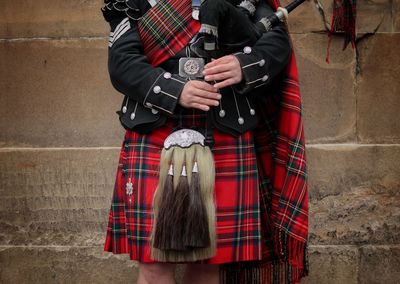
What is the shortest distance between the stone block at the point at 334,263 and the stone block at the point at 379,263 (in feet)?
0.13

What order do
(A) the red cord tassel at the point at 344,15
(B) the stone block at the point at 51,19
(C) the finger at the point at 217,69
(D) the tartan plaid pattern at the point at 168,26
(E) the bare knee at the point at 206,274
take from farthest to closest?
1. (B) the stone block at the point at 51,19
2. (A) the red cord tassel at the point at 344,15
3. (E) the bare knee at the point at 206,274
4. (D) the tartan plaid pattern at the point at 168,26
5. (C) the finger at the point at 217,69

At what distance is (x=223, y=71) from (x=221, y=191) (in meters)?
0.45

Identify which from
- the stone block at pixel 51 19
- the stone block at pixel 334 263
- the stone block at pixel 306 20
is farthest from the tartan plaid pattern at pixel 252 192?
the stone block at pixel 51 19

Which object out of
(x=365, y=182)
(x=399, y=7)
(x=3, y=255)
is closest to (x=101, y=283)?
(x=3, y=255)

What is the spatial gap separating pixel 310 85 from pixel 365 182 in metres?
0.56

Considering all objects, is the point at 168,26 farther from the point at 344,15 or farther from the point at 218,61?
the point at 344,15

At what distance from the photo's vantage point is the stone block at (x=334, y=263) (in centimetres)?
337

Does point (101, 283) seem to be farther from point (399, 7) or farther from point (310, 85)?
point (399, 7)

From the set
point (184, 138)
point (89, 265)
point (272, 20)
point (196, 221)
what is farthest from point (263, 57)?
point (89, 265)

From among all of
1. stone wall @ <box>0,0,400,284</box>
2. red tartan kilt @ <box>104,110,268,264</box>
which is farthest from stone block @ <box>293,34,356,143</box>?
red tartan kilt @ <box>104,110,268,264</box>

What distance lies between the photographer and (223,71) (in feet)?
7.45

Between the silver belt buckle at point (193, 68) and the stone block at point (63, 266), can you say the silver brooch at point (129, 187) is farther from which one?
the stone block at point (63, 266)

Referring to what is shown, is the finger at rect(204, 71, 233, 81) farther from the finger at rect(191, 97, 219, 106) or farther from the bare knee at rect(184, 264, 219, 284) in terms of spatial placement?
the bare knee at rect(184, 264, 219, 284)

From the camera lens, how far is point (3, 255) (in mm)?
3482
